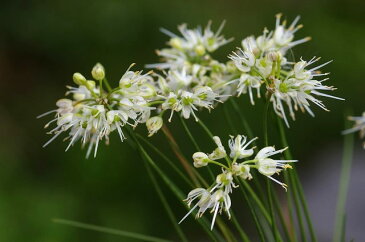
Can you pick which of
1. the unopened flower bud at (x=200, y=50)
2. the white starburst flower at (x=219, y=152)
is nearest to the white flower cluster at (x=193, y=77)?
the unopened flower bud at (x=200, y=50)

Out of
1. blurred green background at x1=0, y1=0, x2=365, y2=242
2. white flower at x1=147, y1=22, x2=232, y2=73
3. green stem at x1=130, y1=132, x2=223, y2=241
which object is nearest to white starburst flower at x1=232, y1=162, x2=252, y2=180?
green stem at x1=130, y1=132, x2=223, y2=241

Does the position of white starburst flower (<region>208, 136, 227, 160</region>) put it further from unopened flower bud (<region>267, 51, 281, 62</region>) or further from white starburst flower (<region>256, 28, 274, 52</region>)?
white starburst flower (<region>256, 28, 274, 52</region>)

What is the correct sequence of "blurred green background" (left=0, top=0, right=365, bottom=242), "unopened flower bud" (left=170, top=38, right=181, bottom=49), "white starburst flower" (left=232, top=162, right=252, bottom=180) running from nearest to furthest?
1. "white starburst flower" (left=232, top=162, right=252, bottom=180)
2. "unopened flower bud" (left=170, top=38, right=181, bottom=49)
3. "blurred green background" (left=0, top=0, right=365, bottom=242)

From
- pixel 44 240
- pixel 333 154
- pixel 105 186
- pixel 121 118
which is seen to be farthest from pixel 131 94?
pixel 333 154

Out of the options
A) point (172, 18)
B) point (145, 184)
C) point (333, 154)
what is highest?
point (172, 18)

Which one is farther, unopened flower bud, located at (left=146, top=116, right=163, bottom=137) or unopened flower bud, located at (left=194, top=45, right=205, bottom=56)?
unopened flower bud, located at (left=194, top=45, right=205, bottom=56)

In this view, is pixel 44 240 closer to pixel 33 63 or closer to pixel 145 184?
pixel 145 184

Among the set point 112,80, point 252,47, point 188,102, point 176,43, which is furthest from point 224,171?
point 112,80

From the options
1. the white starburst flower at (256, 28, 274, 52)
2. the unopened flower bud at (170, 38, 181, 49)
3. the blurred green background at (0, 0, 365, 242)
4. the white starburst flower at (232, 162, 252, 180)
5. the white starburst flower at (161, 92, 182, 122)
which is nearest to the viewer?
the white starburst flower at (232, 162, 252, 180)
